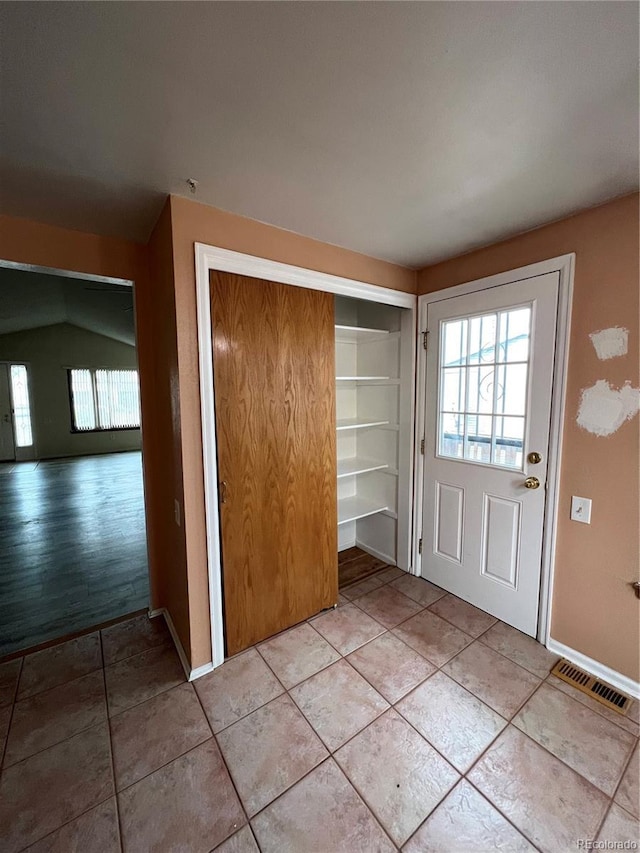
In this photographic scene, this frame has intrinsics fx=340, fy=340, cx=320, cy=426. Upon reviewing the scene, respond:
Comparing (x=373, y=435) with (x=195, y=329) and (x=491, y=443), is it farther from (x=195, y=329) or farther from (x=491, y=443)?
(x=195, y=329)

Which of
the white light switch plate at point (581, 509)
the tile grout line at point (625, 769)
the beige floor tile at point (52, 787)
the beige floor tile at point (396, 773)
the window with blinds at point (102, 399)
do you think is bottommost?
the tile grout line at point (625, 769)

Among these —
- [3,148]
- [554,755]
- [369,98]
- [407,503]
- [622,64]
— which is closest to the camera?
[622,64]

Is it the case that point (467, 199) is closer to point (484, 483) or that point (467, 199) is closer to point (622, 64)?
point (622, 64)

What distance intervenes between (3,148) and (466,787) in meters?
2.89

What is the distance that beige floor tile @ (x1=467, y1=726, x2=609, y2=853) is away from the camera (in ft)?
3.74

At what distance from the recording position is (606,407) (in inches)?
66.4

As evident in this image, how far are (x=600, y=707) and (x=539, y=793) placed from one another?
61cm

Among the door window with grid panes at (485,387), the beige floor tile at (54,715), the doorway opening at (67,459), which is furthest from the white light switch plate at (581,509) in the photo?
the doorway opening at (67,459)

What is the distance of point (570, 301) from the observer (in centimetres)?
178

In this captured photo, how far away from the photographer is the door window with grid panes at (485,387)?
2.00 m

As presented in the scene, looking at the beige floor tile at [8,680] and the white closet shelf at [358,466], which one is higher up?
the white closet shelf at [358,466]

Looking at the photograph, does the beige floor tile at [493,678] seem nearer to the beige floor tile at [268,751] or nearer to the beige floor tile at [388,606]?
the beige floor tile at [388,606]

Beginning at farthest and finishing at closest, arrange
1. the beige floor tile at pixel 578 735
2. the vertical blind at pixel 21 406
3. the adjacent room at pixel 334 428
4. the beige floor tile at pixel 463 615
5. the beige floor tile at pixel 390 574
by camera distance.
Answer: the vertical blind at pixel 21 406 → the beige floor tile at pixel 390 574 → the beige floor tile at pixel 463 615 → the beige floor tile at pixel 578 735 → the adjacent room at pixel 334 428

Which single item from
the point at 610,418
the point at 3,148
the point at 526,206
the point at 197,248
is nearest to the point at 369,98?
the point at 197,248
